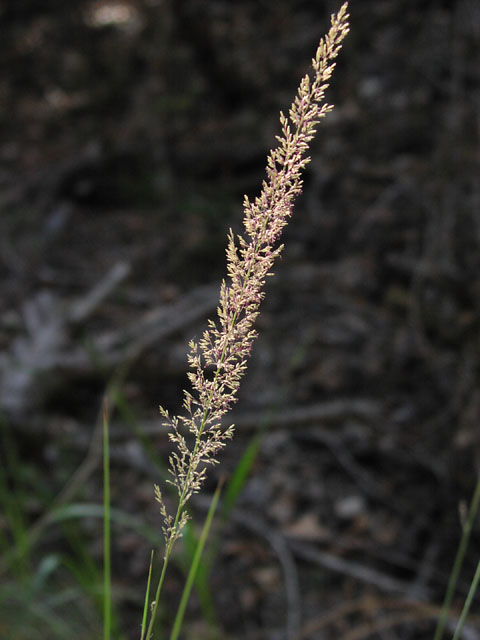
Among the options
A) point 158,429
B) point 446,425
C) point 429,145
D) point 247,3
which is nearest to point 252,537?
point 158,429

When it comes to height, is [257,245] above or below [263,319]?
below

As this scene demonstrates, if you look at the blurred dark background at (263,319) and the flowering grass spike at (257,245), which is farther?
the blurred dark background at (263,319)

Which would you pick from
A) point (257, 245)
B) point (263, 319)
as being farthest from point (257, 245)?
point (263, 319)

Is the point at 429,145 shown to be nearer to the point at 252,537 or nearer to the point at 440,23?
the point at 440,23

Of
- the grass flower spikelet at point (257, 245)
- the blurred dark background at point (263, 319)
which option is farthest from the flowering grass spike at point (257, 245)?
the blurred dark background at point (263, 319)

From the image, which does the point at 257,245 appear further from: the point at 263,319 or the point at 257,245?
the point at 263,319

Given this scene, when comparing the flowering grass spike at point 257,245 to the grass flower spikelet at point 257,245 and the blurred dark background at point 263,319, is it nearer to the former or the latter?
the grass flower spikelet at point 257,245

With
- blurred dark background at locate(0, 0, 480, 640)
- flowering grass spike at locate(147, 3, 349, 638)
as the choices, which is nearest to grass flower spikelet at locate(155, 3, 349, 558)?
flowering grass spike at locate(147, 3, 349, 638)

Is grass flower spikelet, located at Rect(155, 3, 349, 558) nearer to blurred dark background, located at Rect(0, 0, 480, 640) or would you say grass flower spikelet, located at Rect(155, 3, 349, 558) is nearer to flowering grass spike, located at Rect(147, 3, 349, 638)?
flowering grass spike, located at Rect(147, 3, 349, 638)
